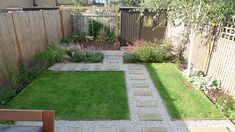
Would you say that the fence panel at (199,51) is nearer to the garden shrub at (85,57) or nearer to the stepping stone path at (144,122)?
the stepping stone path at (144,122)

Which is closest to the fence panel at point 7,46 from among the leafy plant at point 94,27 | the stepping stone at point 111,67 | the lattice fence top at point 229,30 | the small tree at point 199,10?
the stepping stone at point 111,67

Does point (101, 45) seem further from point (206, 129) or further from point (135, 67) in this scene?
point (206, 129)

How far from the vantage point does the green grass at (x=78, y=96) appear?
4.24 meters

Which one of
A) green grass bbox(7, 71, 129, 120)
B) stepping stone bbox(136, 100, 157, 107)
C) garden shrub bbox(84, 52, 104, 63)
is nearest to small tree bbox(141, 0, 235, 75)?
stepping stone bbox(136, 100, 157, 107)

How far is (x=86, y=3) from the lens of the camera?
26375mm

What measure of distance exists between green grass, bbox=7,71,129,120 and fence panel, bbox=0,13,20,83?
738 mm

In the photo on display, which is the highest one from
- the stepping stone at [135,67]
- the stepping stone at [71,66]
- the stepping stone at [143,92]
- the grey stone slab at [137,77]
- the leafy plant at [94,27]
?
the leafy plant at [94,27]

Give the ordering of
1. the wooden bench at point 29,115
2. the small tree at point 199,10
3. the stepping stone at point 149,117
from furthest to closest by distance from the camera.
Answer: the small tree at point 199,10 → the stepping stone at point 149,117 → the wooden bench at point 29,115

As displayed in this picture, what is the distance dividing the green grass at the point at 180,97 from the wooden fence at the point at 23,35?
402 cm

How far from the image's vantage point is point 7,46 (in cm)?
525

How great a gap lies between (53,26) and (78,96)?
16.4 feet

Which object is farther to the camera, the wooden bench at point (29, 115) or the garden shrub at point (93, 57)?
the garden shrub at point (93, 57)

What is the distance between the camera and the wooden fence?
16.9 feet

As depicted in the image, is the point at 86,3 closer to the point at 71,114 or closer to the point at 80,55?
the point at 80,55
